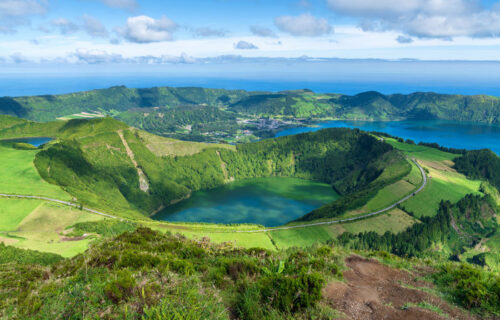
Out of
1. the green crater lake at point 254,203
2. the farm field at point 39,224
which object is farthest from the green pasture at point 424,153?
the farm field at point 39,224

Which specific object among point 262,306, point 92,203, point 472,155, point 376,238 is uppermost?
point 262,306

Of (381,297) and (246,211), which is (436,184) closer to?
(246,211)

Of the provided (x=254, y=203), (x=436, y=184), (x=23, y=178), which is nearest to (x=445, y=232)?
(x=436, y=184)

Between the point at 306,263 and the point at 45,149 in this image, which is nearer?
the point at 306,263

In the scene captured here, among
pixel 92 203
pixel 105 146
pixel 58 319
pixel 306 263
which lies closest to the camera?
pixel 58 319

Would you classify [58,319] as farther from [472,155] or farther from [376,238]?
[472,155]

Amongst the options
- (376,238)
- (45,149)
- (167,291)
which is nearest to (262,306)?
(167,291)

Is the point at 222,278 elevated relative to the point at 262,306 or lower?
lower

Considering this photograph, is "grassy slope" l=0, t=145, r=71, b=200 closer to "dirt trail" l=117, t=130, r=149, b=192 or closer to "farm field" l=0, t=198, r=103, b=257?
"farm field" l=0, t=198, r=103, b=257

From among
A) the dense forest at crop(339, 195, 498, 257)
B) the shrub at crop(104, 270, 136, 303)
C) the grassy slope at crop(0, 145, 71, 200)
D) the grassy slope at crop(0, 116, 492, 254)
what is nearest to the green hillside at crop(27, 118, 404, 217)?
the grassy slope at crop(0, 116, 492, 254)
